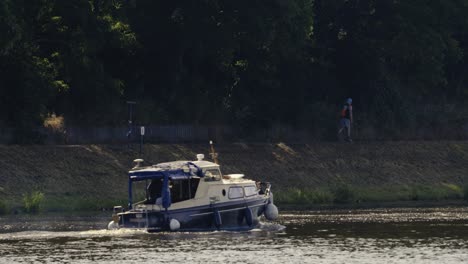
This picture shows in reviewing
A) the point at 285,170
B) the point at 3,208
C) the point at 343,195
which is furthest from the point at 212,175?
the point at 285,170

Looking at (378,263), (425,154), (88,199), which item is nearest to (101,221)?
(88,199)

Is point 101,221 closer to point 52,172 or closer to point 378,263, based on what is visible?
point 52,172

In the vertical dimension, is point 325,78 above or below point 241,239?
above

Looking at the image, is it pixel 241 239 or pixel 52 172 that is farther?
pixel 52 172

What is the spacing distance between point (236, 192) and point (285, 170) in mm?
21168

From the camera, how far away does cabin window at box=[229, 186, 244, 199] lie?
59.1 meters

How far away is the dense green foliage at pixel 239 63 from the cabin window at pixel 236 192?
18.8 m

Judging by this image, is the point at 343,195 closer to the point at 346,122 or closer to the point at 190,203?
the point at 346,122

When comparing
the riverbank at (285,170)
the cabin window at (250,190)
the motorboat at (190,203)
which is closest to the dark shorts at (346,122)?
the riverbank at (285,170)

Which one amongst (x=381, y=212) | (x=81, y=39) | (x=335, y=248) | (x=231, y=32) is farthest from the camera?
(x=231, y=32)

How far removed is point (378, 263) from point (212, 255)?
6082 mm

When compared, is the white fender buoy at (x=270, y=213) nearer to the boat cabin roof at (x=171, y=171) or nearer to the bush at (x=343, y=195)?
the boat cabin roof at (x=171, y=171)

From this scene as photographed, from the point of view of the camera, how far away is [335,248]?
50.4m

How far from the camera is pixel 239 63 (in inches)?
3647
